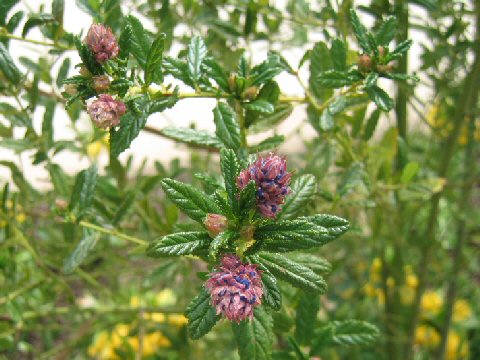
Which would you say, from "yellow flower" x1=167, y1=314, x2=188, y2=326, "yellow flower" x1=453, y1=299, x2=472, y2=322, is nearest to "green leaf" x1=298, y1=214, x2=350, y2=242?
"yellow flower" x1=167, y1=314, x2=188, y2=326

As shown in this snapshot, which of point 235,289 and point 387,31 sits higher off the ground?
point 387,31

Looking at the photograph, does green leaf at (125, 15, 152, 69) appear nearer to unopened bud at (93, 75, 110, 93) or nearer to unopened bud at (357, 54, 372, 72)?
unopened bud at (93, 75, 110, 93)

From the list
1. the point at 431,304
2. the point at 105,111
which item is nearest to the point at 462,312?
the point at 431,304

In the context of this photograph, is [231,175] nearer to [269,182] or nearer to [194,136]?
[269,182]

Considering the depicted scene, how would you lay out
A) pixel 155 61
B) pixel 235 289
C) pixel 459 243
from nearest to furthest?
pixel 235 289, pixel 155 61, pixel 459 243

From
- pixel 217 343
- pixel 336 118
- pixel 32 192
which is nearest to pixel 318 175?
pixel 336 118

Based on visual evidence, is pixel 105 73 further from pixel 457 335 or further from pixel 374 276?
pixel 457 335
